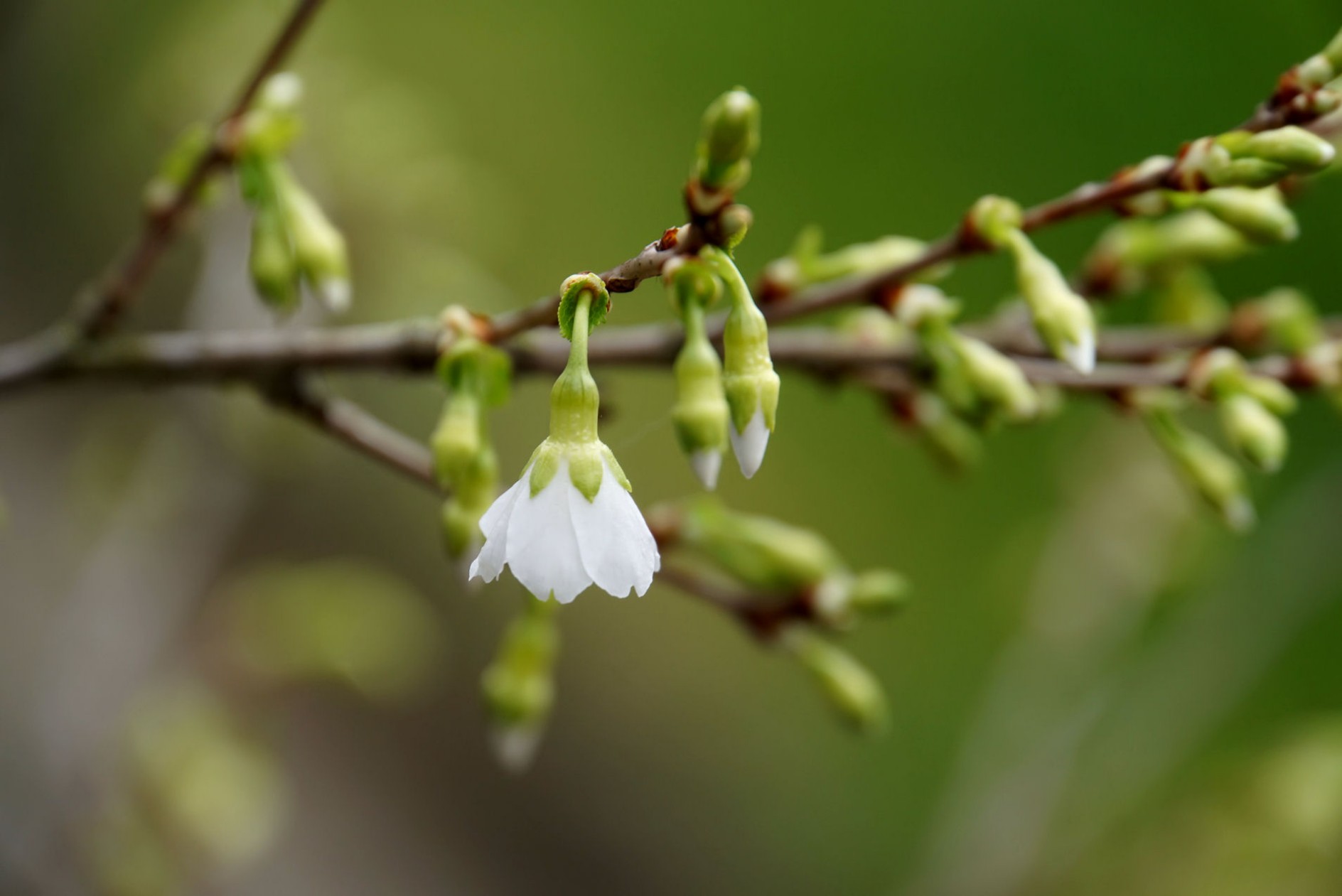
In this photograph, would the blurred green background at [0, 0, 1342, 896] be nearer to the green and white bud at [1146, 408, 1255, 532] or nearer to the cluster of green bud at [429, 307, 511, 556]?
the green and white bud at [1146, 408, 1255, 532]

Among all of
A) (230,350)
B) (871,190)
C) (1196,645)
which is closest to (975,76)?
(871,190)

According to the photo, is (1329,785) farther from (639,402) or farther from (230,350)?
(639,402)

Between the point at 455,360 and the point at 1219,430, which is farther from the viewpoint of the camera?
the point at 1219,430

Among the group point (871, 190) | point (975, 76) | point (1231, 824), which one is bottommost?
point (1231, 824)

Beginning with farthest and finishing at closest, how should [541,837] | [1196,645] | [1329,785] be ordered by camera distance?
[541,837], [1196,645], [1329,785]

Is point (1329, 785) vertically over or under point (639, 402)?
under

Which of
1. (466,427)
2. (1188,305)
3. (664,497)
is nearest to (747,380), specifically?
(466,427)


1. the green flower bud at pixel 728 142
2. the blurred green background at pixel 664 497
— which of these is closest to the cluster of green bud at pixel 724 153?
the green flower bud at pixel 728 142

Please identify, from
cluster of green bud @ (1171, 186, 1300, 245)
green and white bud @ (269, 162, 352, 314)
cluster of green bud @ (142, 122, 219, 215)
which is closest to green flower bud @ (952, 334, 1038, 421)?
cluster of green bud @ (1171, 186, 1300, 245)

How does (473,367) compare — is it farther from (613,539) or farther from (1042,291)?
(1042,291)
